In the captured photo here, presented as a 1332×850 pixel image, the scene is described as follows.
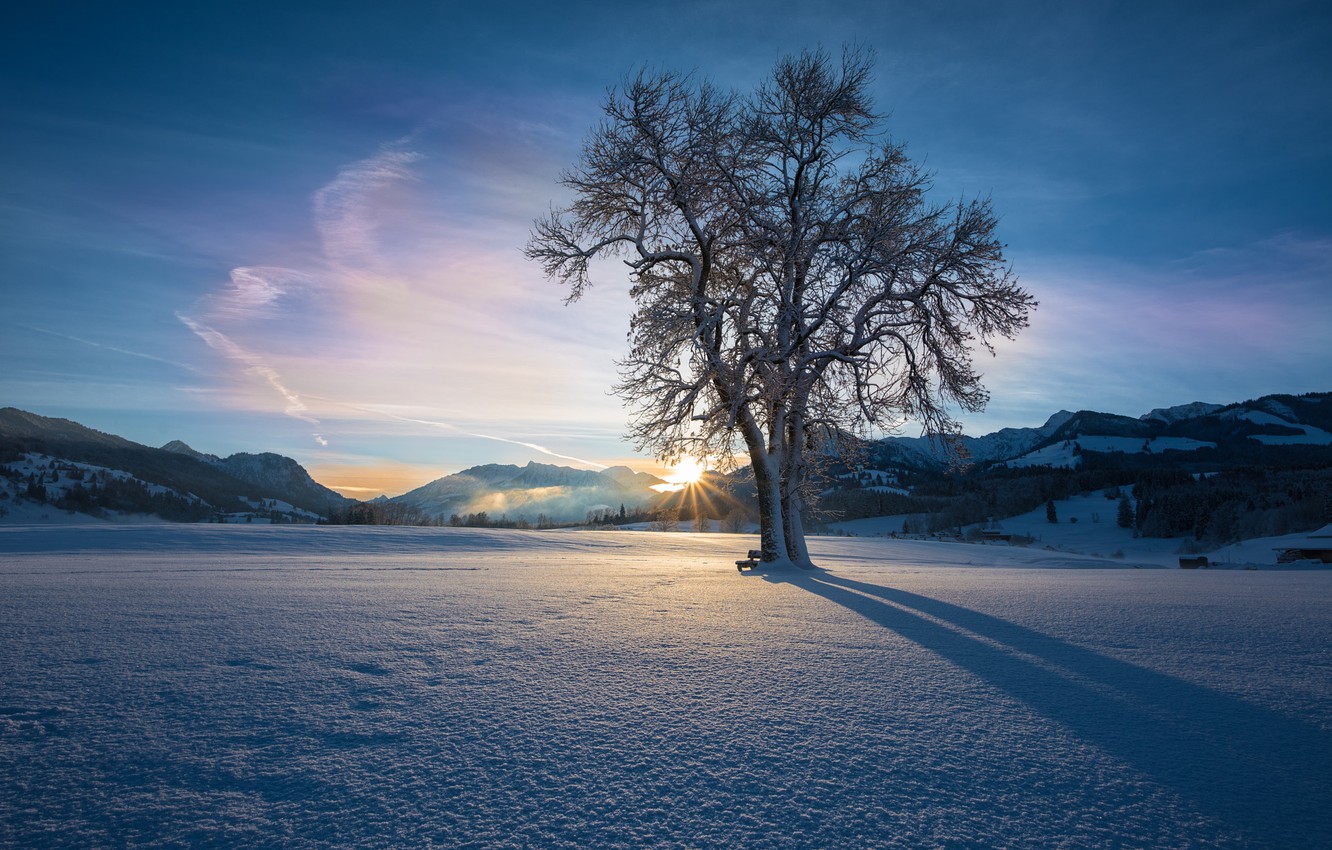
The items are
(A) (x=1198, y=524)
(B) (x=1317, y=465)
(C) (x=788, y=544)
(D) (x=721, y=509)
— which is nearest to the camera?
(C) (x=788, y=544)

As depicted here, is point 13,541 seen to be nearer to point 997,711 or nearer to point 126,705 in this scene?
point 126,705

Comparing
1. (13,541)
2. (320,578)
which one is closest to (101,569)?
(320,578)

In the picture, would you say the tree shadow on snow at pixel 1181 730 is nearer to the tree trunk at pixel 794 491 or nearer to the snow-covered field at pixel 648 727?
the snow-covered field at pixel 648 727

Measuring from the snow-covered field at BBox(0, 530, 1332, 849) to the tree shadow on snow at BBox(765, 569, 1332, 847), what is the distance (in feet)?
0.05

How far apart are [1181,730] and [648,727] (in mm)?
2482

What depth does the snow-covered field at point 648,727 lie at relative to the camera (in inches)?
73.5

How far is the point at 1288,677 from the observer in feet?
11.4

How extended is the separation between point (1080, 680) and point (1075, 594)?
15.9 feet

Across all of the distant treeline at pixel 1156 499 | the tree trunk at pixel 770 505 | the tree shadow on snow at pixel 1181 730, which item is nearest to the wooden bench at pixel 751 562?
the tree trunk at pixel 770 505

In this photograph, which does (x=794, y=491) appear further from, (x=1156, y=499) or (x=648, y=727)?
(x=1156, y=499)

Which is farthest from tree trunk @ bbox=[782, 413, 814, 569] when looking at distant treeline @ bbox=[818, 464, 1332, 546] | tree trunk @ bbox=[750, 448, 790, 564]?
distant treeline @ bbox=[818, 464, 1332, 546]

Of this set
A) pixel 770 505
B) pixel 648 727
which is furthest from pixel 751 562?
pixel 648 727

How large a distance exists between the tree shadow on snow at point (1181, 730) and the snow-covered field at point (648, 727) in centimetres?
2

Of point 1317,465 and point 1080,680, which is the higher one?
point 1317,465
